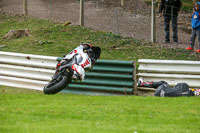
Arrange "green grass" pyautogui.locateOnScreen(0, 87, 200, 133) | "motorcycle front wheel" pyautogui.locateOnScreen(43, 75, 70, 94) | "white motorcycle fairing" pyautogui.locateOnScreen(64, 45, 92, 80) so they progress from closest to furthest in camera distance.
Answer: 1. "green grass" pyautogui.locateOnScreen(0, 87, 200, 133)
2. "motorcycle front wheel" pyautogui.locateOnScreen(43, 75, 70, 94)
3. "white motorcycle fairing" pyautogui.locateOnScreen(64, 45, 92, 80)

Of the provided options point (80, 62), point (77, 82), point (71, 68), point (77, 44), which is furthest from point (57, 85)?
point (77, 44)

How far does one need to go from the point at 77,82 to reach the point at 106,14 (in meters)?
9.83

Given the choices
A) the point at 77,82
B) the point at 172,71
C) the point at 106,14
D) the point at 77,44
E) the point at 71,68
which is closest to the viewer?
the point at 71,68

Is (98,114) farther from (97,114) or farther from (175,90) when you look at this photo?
(175,90)

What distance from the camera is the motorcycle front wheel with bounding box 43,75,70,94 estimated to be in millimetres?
8898

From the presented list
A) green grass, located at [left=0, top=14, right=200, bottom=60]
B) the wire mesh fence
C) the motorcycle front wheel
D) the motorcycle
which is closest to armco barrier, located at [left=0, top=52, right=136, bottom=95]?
the motorcycle

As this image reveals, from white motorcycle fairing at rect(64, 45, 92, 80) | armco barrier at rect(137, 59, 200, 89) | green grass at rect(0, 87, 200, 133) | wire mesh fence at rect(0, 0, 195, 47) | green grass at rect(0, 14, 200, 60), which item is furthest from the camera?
wire mesh fence at rect(0, 0, 195, 47)

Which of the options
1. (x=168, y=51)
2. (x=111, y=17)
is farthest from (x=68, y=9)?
(x=168, y=51)

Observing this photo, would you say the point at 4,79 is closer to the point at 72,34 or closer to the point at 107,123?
the point at 72,34

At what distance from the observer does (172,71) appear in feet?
35.0

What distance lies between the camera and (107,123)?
22.4 feet

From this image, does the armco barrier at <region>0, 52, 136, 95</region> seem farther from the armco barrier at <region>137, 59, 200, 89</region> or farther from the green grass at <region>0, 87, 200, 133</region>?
the green grass at <region>0, 87, 200, 133</region>

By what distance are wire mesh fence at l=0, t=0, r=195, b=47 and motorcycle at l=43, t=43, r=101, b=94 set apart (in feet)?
19.8

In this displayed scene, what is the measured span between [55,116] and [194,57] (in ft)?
22.7
